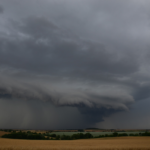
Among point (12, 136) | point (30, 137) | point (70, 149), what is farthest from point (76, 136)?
point (70, 149)

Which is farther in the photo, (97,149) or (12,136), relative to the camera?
(12,136)

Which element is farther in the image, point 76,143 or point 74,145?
point 76,143

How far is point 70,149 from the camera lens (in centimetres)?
3953

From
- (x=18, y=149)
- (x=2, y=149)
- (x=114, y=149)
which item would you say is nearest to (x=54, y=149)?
(x=18, y=149)

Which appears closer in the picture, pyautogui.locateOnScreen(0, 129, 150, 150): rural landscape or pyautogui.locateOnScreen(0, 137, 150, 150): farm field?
pyautogui.locateOnScreen(0, 137, 150, 150): farm field

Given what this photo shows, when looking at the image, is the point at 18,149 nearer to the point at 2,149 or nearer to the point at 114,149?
the point at 2,149

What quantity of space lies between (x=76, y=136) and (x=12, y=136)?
153ft

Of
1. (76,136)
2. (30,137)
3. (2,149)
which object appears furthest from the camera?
(76,136)

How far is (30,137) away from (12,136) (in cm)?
1342

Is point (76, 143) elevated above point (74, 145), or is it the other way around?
point (74, 145)

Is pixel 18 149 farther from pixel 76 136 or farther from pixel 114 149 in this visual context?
pixel 76 136

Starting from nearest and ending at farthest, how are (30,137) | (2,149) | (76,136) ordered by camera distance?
(2,149) < (30,137) < (76,136)

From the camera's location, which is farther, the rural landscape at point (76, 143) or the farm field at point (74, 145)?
the rural landscape at point (76, 143)

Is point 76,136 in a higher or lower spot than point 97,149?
lower
